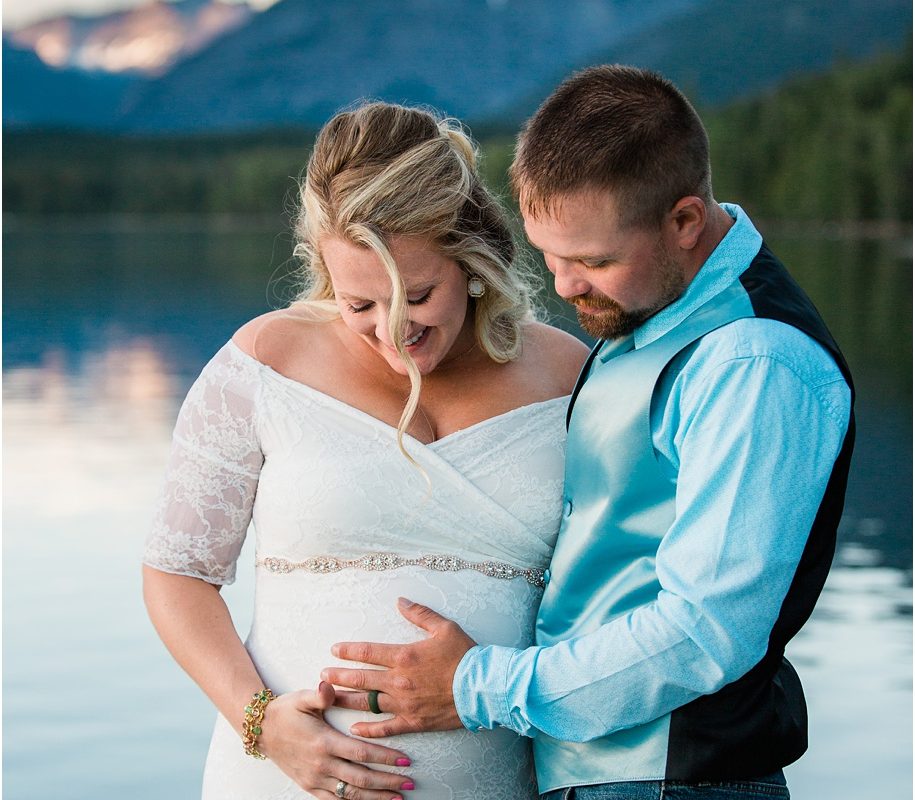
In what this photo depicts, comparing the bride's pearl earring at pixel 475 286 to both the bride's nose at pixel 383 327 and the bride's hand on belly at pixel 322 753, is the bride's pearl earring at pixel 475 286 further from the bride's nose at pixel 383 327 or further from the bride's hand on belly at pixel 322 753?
the bride's hand on belly at pixel 322 753

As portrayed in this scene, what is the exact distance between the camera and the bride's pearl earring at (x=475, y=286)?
110 inches

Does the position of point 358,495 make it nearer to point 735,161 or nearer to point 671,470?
point 671,470

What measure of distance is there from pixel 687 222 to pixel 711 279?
0.31ft

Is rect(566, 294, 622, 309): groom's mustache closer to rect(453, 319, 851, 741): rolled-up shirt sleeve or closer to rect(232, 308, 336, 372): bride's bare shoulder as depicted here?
rect(453, 319, 851, 741): rolled-up shirt sleeve

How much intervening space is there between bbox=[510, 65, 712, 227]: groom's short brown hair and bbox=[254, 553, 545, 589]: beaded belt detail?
0.79 metres

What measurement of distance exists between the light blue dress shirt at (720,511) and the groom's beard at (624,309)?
0.03m

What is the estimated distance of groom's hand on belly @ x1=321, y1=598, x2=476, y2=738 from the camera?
7.90 ft

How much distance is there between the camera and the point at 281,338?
2.82 m

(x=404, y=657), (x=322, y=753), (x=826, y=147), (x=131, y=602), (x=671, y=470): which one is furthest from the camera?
(x=826, y=147)

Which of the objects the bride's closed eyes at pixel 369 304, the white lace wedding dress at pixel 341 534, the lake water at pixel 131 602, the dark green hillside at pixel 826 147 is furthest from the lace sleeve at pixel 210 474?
the dark green hillside at pixel 826 147

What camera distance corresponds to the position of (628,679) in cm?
213

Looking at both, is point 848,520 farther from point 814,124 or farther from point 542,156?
point 814,124

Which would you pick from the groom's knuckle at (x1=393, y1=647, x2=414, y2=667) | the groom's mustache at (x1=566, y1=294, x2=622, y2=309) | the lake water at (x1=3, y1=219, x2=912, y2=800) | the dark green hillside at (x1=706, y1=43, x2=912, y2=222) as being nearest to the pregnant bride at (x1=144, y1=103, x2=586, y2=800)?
the groom's knuckle at (x1=393, y1=647, x2=414, y2=667)

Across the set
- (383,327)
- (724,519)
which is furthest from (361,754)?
(724,519)
